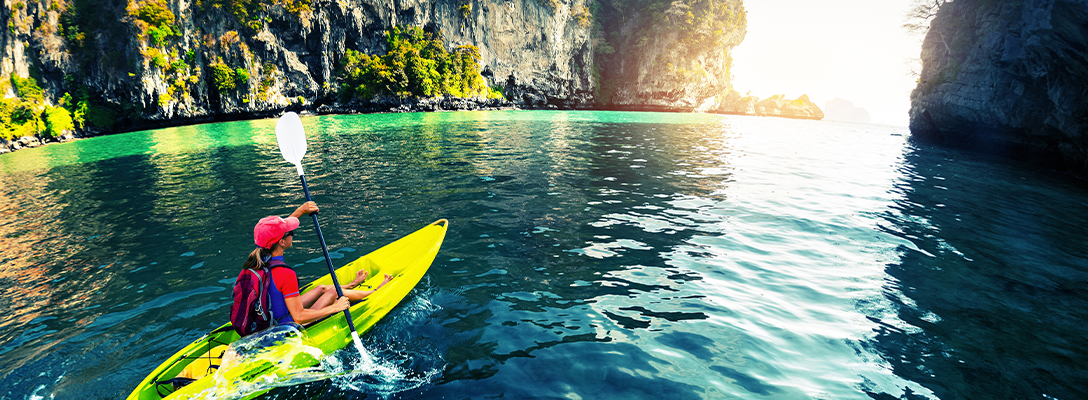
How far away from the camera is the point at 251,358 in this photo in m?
3.65

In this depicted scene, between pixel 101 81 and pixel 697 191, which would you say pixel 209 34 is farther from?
pixel 697 191

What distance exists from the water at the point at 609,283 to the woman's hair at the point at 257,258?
1.26m

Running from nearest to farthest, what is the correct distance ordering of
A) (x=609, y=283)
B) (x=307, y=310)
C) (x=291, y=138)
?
(x=307, y=310) → (x=291, y=138) → (x=609, y=283)

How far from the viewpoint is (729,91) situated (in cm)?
10631

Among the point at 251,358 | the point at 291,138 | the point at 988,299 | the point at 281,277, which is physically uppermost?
the point at 291,138

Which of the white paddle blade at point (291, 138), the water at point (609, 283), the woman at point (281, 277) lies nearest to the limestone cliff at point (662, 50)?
the water at point (609, 283)

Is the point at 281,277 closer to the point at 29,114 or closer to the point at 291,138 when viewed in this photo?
the point at 291,138

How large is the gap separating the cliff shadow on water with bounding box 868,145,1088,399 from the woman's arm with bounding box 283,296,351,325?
5.80 metres

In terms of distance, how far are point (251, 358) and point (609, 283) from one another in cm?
431

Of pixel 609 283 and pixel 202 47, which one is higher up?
pixel 202 47

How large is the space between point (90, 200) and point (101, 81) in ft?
134

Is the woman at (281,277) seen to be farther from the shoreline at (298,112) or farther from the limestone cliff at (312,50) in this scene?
the limestone cliff at (312,50)

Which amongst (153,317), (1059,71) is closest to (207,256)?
(153,317)

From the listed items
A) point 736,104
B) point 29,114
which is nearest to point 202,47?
point 29,114
